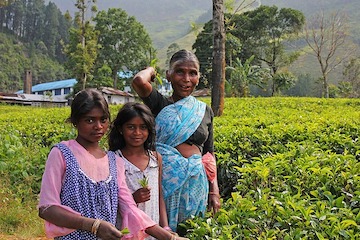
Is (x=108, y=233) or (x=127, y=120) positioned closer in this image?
(x=108, y=233)

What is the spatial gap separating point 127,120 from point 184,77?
0.47 metres

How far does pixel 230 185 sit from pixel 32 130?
184 inches

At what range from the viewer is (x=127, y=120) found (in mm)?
2500

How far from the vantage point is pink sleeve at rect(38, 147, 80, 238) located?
6.86 feet

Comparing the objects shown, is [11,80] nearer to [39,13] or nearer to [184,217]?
[39,13]

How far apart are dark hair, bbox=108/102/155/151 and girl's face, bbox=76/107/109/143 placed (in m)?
0.22

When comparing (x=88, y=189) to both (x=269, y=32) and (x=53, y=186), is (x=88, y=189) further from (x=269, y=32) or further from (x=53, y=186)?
(x=269, y=32)

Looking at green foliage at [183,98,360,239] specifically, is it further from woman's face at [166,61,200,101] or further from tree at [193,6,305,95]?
tree at [193,6,305,95]

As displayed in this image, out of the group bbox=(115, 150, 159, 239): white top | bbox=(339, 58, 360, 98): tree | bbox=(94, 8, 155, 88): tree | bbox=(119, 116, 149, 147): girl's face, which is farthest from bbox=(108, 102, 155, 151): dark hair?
bbox=(94, 8, 155, 88): tree

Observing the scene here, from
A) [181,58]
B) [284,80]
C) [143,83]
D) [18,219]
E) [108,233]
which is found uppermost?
[284,80]

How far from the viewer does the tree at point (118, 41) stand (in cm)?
4422

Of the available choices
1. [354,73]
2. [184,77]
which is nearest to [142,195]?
[184,77]

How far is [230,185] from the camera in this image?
4.45m

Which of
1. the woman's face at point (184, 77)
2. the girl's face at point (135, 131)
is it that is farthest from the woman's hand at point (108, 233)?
the woman's face at point (184, 77)
